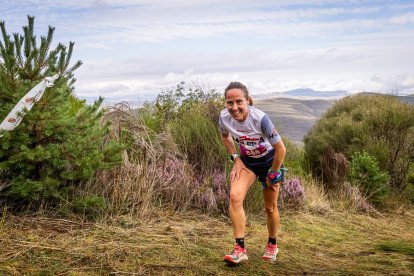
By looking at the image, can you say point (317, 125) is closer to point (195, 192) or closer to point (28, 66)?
point (195, 192)

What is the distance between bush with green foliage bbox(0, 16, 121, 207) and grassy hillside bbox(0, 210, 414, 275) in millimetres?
505

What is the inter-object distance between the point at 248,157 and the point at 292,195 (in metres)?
3.42

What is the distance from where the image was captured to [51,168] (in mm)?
6023

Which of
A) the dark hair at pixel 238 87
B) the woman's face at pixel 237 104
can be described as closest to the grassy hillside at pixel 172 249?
the woman's face at pixel 237 104

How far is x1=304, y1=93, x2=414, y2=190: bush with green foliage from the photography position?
41.5 feet

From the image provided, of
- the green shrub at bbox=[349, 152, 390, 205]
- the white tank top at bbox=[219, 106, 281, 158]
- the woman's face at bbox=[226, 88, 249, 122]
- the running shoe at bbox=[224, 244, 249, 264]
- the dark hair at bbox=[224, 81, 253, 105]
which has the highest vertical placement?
the dark hair at bbox=[224, 81, 253, 105]

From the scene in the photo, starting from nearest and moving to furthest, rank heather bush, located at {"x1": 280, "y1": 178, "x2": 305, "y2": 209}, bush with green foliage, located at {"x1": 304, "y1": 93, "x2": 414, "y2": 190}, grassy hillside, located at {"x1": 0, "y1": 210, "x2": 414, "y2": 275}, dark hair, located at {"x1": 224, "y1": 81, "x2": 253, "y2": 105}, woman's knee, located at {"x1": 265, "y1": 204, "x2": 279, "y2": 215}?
grassy hillside, located at {"x1": 0, "y1": 210, "x2": 414, "y2": 275}, dark hair, located at {"x1": 224, "y1": 81, "x2": 253, "y2": 105}, woman's knee, located at {"x1": 265, "y1": 204, "x2": 279, "y2": 215}, heather bush, located at {"x1": 280, "y1": 178, "x2": 305, "y2": 209}, bush with green foliage, located at {"x1": 304, "y1": 93, "x2": 414, "y2": 190}

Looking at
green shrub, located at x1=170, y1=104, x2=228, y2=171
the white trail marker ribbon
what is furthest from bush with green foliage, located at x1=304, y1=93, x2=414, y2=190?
the white trail marker ribbon

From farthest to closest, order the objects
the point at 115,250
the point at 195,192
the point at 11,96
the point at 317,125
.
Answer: the point at 317,125, the point at 195,192, the point at 11,96, the point at 115,250

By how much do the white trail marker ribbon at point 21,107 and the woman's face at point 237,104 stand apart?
2.03m

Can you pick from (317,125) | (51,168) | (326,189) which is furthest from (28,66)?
(317,125)

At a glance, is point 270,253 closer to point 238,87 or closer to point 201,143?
point 238,87

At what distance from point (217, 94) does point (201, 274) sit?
6.42 m

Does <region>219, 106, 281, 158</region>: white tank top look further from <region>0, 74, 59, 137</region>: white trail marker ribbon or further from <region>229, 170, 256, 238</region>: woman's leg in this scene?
<region>0, 74, 59, 137</region>: white trail marker ribbon
